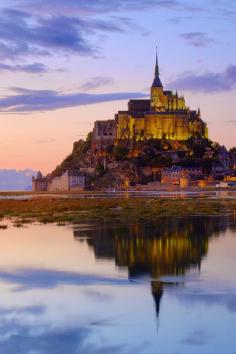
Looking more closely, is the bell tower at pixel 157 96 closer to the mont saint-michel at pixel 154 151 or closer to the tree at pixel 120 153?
the mont saint-michel at pixel 154 151

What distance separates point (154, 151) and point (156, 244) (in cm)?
11932

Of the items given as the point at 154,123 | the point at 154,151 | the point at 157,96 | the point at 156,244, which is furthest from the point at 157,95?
the point at 156,244

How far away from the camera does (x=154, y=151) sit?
143 meters

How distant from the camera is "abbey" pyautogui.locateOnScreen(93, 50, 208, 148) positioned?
14512cm

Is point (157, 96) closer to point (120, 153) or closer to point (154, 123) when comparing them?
point (154, 123)

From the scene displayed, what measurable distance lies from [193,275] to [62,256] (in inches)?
232

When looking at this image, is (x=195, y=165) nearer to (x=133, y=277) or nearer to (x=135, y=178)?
(x=135, y=178)

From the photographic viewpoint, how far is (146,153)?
143500 mm

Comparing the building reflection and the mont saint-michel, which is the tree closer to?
the mont saint-michel

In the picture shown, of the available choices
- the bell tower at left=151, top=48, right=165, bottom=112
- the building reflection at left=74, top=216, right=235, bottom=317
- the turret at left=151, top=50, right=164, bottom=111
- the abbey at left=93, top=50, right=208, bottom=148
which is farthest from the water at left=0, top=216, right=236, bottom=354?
the turret at left=151, top=50, right=164, bottom=111

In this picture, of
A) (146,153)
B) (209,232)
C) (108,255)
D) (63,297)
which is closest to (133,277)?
(63,297)

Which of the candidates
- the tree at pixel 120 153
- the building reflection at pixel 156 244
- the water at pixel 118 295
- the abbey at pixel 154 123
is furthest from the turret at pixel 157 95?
the water at pixel 118 295

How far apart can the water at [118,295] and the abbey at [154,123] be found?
391 ft

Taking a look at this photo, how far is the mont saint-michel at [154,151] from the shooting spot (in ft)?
469
